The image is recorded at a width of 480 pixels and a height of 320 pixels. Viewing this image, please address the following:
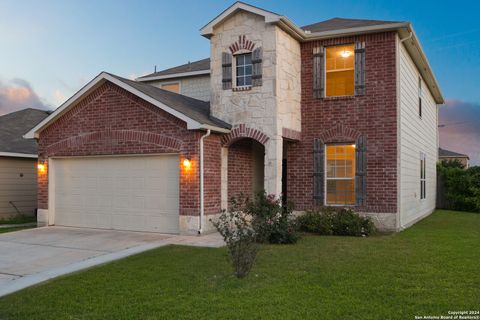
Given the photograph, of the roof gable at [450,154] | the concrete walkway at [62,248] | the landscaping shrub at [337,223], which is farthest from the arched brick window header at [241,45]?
the roof gable at [450,154]

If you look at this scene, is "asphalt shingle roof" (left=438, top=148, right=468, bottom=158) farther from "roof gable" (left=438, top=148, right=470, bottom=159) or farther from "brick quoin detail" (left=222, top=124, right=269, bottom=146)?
"brick quoin detail" (left=222, top=124, right=269, bottom=146)

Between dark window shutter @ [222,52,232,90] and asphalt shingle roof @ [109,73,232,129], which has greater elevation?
dark window shutter @ [222,52,232,90]

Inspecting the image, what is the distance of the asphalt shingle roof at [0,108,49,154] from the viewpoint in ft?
59.0

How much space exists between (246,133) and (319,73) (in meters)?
2.98

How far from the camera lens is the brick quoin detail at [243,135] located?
12.9m

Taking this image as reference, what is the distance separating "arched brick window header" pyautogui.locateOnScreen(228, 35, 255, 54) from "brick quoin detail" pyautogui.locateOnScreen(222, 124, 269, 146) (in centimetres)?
223

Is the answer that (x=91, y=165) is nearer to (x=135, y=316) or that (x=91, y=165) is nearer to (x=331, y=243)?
(x=331, y=243)

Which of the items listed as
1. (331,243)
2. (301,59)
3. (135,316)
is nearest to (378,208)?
(331,243)

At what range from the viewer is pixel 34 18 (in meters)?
18.0

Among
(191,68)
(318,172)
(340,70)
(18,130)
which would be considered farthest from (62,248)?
(18,130)

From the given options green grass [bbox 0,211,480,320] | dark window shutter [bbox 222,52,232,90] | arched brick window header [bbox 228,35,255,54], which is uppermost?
arched brick window header [bbox 228,35,255,54]

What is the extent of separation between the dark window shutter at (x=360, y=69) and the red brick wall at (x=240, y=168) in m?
3.83

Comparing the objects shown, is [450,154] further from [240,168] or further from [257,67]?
[257,67]

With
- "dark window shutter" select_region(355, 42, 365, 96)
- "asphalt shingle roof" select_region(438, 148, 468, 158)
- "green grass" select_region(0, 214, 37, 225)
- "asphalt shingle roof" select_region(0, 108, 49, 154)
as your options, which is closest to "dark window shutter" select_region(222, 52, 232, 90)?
"dark window shutter" select_region(355, 42, 365, 96)
